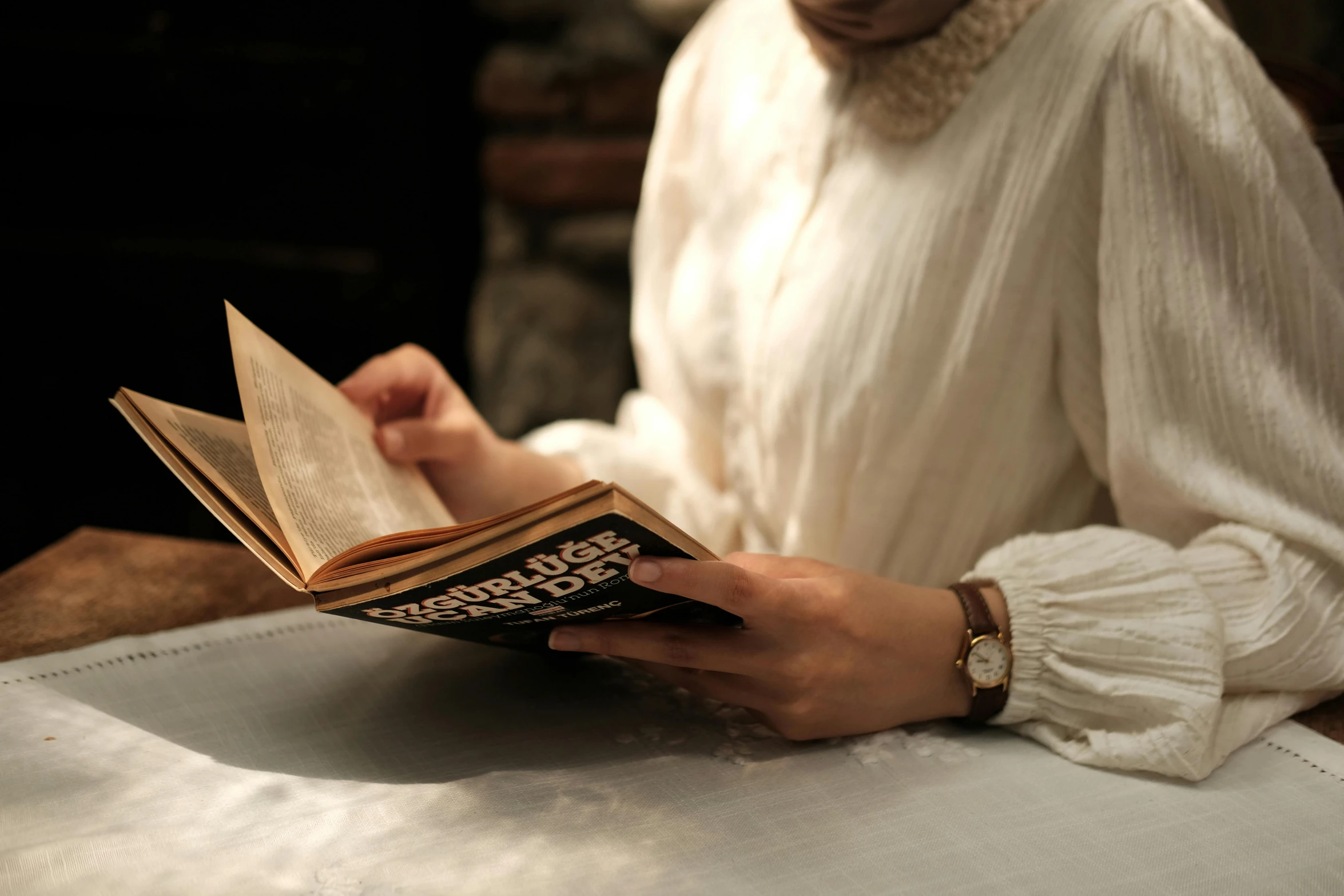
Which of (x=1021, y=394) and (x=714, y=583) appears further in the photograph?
(x=1021, y=394)

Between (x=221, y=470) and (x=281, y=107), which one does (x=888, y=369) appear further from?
(x=281, y=107)

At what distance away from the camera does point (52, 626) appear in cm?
70

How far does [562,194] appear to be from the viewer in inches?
68.6

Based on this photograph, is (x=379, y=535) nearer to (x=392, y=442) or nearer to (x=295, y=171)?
(x=392, y=442)

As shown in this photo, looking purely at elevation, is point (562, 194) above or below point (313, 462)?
above

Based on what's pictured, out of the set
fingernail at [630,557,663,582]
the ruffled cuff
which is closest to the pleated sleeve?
the ruffled cuff

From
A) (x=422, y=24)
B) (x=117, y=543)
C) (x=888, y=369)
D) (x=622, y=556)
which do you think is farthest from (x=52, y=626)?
(x=422, y=24)

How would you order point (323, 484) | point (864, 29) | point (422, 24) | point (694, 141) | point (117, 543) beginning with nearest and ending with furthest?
point (323, 484) → point (864, 29) → point (117, 543) → point (694, 141) → point (422, 24)

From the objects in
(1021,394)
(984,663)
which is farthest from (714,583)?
(1021,394)

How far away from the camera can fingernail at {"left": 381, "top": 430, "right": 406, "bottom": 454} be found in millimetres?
753

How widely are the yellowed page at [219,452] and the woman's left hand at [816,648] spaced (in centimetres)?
16

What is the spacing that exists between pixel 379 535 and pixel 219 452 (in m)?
0.10

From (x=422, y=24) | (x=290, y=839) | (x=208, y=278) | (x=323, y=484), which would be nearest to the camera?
(x=290, y=839)

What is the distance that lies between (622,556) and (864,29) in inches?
16.9
